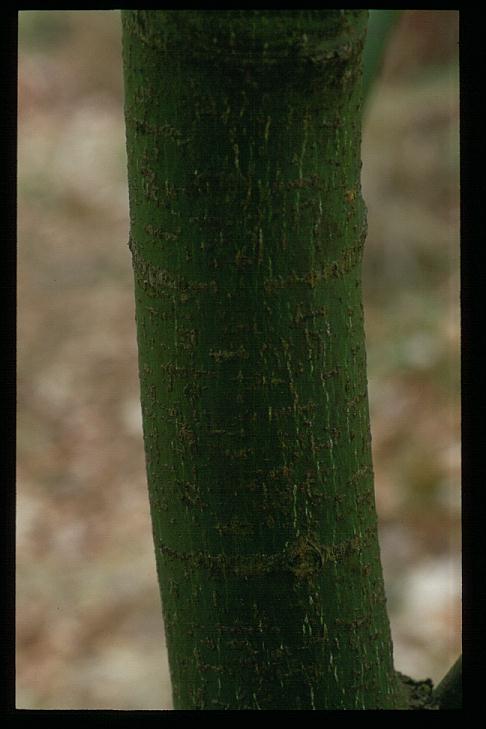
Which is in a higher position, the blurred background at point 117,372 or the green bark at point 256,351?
the blurred background at point 117,372

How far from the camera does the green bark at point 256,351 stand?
45 cm

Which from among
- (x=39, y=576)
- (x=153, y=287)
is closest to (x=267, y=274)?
(x=153, y=287)

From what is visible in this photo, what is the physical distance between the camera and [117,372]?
9.04 feet

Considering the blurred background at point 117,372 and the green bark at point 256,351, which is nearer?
the green bark at point 256,351

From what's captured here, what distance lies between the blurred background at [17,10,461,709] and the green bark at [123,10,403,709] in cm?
87

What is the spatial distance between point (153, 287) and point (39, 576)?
5.92ft

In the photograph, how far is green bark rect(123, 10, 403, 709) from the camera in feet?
1.47

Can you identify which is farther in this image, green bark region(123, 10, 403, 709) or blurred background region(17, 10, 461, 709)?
blurred background region(17, 10, 461, 709)

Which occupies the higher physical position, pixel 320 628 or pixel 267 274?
pixel 267 274

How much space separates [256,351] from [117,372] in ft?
7.54

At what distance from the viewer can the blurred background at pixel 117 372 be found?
200cm

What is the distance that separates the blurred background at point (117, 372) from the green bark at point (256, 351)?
87 centimetres
